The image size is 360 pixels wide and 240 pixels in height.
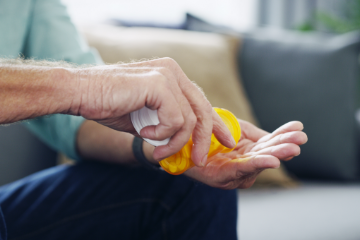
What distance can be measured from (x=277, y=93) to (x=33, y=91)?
1.01 metres

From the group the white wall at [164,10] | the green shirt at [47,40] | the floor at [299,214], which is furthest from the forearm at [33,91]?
the white wall at [164,10]

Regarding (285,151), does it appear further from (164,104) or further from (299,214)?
(299,214)

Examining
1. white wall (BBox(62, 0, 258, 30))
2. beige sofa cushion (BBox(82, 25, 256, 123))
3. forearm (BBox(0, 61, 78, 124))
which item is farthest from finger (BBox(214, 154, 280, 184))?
white wall (BBox(62, 0, 258, 30))

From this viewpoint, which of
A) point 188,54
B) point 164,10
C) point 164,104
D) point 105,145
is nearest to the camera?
point 164,104

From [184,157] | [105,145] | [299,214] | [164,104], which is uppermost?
[164,104]

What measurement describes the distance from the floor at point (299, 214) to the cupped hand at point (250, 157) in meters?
0.32

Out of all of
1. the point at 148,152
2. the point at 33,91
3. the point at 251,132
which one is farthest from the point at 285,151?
the point at 33,91

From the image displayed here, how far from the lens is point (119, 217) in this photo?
0.68 m

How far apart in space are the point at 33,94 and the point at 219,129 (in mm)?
277

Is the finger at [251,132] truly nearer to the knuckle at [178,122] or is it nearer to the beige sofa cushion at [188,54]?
the knuckle at [178,122]

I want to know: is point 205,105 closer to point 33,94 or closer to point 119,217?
point 33,94

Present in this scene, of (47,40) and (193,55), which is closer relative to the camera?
(47,40)

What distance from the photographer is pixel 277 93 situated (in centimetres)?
122

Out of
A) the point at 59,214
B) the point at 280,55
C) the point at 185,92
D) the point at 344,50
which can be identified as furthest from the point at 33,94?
the point at 344,50
